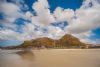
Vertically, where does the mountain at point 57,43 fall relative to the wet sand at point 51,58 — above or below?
above

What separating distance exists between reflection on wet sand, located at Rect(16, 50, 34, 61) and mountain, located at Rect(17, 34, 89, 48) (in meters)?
0.09

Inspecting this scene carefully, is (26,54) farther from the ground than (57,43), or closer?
closer

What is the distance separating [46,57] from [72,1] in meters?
0.88

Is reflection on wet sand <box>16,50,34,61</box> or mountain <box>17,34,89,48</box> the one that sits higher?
mountain <box>17,34,89,48</box>

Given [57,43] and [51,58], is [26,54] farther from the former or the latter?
[57,43]

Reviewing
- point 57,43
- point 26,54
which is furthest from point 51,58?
point 26,54

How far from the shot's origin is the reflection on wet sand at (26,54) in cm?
360

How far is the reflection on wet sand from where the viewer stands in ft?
11.8

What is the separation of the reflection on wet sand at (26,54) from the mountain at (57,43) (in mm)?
86

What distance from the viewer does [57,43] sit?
3613mm

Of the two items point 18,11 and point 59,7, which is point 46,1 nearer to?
point 59,7

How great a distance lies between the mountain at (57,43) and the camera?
359 cm

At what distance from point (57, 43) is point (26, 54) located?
0.47m

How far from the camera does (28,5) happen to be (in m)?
3.61
